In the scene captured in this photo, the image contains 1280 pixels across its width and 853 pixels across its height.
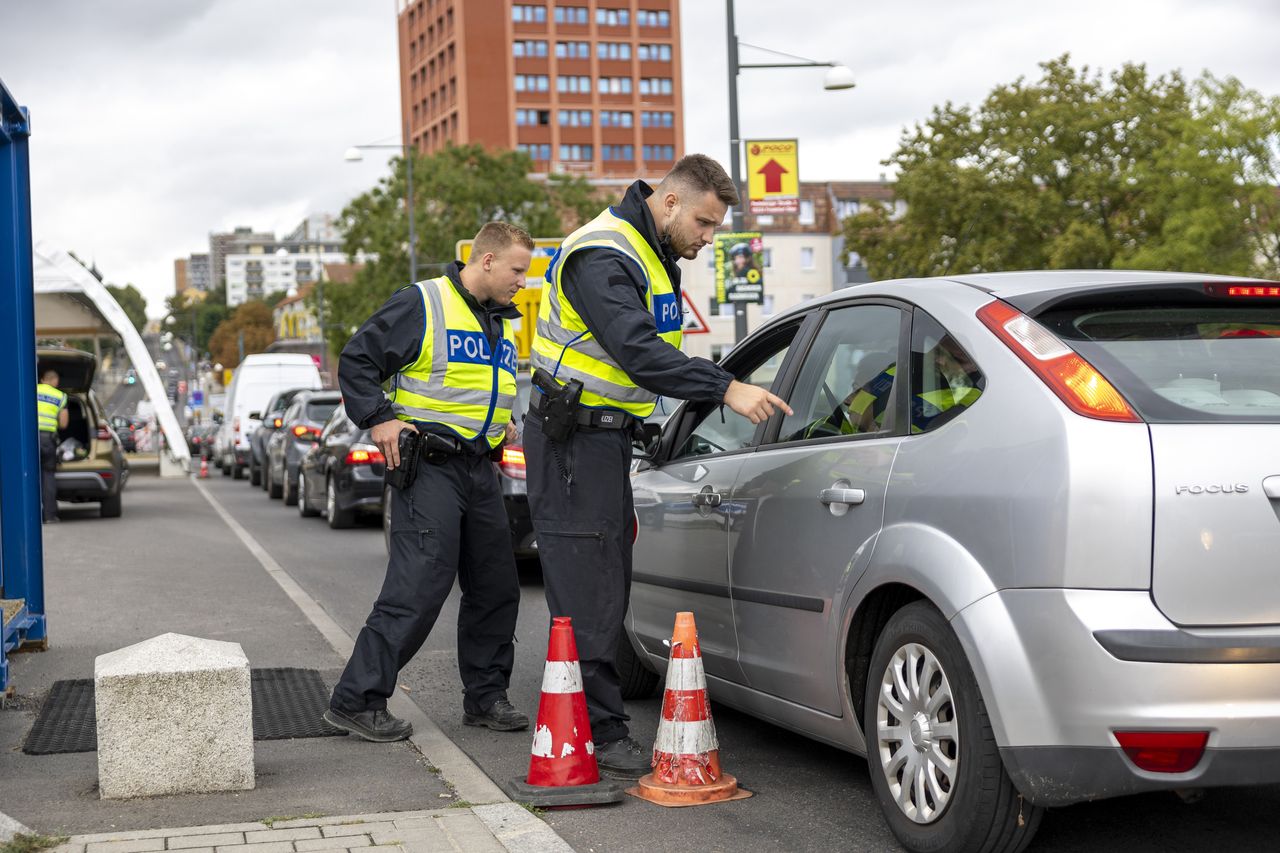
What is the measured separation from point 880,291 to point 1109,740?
5.67ft

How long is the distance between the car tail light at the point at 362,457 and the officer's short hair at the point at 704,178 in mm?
11243

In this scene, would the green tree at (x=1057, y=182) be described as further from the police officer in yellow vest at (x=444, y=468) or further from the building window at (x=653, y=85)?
the building window at (x=653, y=85)

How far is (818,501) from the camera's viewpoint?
4.77 meters

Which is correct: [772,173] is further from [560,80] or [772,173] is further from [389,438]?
[560,80]

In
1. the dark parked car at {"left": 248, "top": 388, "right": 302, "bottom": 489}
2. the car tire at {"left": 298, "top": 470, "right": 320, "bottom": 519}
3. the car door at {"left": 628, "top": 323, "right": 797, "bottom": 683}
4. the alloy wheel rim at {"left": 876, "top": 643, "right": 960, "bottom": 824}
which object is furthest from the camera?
the dark parked car at {"left": 248, "top": 388, "right": 302, "bottom": 489}

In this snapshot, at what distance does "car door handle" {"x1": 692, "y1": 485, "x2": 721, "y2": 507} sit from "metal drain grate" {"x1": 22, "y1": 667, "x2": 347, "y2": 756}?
171 centimetres

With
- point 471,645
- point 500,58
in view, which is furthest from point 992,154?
point 500,58

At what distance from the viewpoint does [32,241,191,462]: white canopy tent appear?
2164cm

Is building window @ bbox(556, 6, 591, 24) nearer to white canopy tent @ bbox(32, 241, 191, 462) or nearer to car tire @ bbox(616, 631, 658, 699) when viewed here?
white canopy tent @ bbox(32, 241, 191, 462)

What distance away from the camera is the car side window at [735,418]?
557 cm

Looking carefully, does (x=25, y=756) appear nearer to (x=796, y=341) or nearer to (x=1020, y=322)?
(x=796, y=341)

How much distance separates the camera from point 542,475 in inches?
210

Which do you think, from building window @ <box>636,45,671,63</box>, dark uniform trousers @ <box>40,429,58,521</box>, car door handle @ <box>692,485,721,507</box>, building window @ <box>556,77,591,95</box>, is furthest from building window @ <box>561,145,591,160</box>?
car door handle @ <box>692,485,721,507</box>

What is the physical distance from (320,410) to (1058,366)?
18207 millimetres
